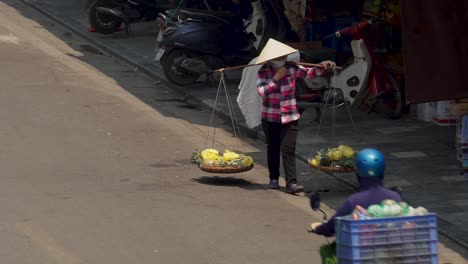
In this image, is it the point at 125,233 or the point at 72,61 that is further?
the point at 72,61

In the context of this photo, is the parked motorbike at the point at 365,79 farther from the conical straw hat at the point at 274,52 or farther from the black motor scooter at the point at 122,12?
the black motor scooter at the point at 122,12

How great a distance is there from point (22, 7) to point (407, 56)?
17.5 metres

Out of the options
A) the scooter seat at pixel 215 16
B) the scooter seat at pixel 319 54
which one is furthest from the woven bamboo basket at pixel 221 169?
the scooter seat at pixel 215 16

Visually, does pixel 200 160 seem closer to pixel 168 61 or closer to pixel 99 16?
pixel 168 61

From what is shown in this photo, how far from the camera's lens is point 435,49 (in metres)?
11.5

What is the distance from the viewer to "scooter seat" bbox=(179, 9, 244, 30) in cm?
1841

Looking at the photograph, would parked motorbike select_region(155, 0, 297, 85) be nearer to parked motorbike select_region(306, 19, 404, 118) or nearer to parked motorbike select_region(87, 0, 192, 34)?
parked motorbike select_region(306, 19, 404, 118)

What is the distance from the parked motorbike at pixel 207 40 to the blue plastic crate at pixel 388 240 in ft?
37.8

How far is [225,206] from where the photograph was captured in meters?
11.6

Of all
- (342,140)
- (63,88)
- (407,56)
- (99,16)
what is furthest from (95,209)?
(99,16)

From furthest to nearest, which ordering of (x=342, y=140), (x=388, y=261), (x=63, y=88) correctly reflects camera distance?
(x=63, y=88) < (x=342, y=140) < (x=388, y=261)

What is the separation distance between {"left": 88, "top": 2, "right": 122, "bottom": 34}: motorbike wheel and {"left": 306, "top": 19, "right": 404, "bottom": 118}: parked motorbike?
8.31m

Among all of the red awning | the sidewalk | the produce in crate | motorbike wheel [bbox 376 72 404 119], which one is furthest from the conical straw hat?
the produce in crate

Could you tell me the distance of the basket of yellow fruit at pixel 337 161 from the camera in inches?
468
